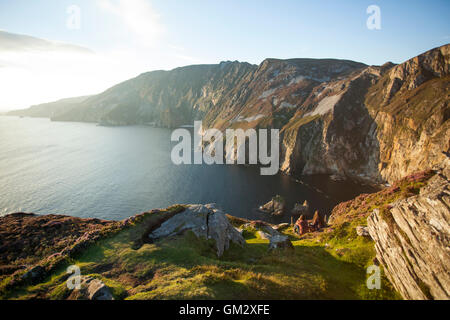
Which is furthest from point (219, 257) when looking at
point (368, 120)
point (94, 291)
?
point (368, 120)

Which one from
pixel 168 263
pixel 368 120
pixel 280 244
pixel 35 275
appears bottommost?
pixel 280 244

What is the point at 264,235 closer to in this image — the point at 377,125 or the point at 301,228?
the point at 301,228

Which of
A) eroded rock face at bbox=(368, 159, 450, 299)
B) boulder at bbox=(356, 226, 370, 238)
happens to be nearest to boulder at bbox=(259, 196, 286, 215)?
boulder at bbox=(356, 226, 370, 238)

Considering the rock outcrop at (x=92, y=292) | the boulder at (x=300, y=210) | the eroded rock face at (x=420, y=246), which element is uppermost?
the eroded rock face at (x=420, y=246)

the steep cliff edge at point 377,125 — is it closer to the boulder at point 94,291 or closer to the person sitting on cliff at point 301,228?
the person sitting on cliff at point 301,228

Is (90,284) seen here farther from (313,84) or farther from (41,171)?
(313,84)

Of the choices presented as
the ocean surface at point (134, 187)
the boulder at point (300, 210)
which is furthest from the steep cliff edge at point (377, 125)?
the boulder at point (300, 210)
